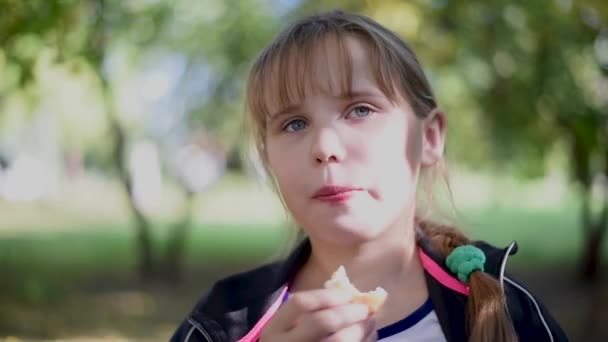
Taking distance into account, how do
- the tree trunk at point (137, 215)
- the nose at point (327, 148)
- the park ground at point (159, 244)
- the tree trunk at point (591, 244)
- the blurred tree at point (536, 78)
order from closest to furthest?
the nose at point (327, 148) < the blurred tree at point (536, 78) < the park ground at point (159, 244) < the tree trunk at point (137, 215) < the tree trunk at point (591, 244)

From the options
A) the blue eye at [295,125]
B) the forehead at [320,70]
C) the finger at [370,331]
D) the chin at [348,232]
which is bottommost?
the finger at [370,331]

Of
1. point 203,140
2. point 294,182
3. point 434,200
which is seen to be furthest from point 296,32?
point 203,140

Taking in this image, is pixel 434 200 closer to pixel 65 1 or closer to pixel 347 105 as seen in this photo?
pixel 347 105

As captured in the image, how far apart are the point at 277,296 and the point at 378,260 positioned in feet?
0.66

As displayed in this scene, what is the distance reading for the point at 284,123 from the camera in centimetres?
133

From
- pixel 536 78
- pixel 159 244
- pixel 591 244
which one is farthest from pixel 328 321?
pixel 159 244

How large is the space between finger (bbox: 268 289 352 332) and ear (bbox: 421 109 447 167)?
42 centimetres

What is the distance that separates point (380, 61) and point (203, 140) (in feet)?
18.7

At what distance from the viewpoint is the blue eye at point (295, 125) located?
1.31 m

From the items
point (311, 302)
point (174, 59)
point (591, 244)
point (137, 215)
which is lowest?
point (591, 244)

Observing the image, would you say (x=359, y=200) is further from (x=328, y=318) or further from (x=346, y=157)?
(x=328, y=318)

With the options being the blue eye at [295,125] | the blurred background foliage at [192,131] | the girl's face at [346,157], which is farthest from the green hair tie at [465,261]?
the blurred background foliage at [192,131]

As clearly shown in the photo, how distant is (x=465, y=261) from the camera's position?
137 centimetres

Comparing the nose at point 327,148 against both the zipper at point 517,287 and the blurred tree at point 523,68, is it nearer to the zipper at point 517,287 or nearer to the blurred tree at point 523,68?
the zipper at point 517,287
